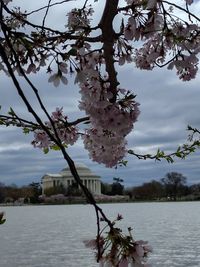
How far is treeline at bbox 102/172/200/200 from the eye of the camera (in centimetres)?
14862

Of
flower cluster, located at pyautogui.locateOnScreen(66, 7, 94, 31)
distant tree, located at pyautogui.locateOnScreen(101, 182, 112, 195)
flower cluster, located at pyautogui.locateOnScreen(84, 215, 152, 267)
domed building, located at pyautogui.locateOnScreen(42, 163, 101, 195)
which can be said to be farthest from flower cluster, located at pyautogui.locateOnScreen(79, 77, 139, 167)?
distant tree, located at pyautogui.locateOnScreen(101, 182, 112, 195)

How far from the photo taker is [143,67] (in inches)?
184

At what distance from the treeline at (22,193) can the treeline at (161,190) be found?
2076cm

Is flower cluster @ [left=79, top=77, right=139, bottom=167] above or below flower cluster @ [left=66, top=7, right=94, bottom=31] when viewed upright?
below

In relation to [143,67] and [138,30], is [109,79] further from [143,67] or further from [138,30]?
[143,67]

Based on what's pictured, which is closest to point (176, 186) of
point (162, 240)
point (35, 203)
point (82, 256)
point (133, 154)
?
point (35, 203)

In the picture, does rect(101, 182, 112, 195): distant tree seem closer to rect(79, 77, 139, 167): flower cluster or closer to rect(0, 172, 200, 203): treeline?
rect(0, 172, 200, 203): treeline

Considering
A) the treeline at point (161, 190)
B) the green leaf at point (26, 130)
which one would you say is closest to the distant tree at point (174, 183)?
the treeline at point (161, 190)

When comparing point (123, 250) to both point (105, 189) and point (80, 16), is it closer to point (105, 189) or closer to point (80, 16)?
point (80, 16)

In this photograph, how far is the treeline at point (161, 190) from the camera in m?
149

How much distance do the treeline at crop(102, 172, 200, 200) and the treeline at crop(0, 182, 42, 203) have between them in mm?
20762

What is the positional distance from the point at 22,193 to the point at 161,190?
128ft

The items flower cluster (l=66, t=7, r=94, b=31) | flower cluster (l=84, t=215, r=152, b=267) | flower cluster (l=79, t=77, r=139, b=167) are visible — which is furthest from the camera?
flower cluster (l=66, t=7, r=94, b=31)

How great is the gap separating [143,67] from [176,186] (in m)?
145
